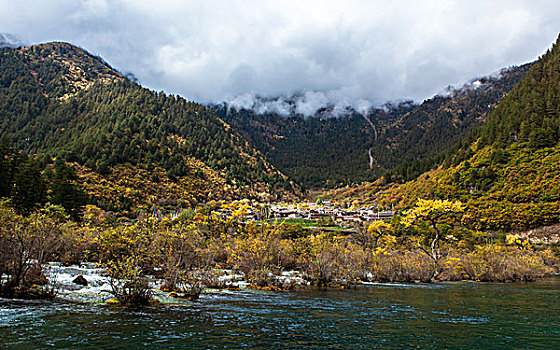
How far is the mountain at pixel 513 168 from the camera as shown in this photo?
89.8 meters

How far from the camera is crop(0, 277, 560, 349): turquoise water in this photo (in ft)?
43.8

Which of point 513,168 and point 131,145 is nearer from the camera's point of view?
point 513,168

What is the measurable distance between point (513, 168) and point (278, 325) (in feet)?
392

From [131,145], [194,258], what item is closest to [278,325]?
[194,258]

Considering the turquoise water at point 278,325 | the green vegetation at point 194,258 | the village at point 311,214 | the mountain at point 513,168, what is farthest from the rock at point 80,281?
the village at point 311,214

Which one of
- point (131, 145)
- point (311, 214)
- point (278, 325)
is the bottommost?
point (278, 325)

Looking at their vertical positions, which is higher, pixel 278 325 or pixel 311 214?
pixel 311 214

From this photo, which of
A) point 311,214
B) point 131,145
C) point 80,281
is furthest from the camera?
point 311,214

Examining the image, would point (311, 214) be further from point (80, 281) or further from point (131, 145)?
point (80, 281)

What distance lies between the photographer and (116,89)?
648 ft

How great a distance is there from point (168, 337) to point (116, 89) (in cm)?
21155

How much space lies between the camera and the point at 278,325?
16766 millimetres

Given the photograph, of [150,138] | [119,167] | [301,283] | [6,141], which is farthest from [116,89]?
[301,283]

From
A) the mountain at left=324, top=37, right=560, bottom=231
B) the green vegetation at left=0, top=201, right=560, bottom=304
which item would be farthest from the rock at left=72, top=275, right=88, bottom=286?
the mountain at left=324, top=37, right=560, bottom=231
